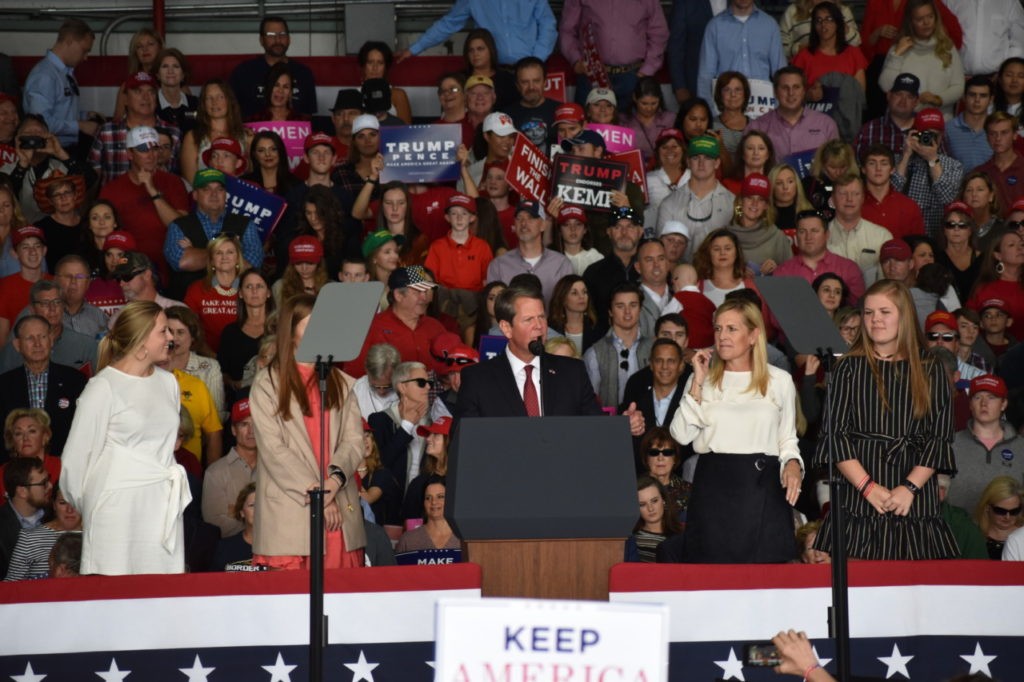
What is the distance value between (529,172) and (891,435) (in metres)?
5.11

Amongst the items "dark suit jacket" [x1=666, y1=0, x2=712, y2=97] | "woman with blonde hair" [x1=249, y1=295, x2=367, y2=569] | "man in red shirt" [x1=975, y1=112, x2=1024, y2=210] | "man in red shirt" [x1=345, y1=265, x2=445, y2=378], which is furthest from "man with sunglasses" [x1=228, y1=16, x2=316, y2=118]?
"woman with blonde hair" [x1=249, y1=295, x2=367, y2=569]

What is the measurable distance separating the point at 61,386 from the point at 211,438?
889mm

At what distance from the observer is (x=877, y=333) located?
19.3 ft

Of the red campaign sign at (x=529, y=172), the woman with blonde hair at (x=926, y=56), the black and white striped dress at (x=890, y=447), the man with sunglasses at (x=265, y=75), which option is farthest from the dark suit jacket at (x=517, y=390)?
the woman with blonde hair at (x=926, y=56)

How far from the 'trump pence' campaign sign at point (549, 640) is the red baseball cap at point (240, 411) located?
4.86 meters

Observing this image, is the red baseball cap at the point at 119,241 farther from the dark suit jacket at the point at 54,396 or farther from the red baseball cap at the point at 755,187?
the red baseball cap at the point at 755,187

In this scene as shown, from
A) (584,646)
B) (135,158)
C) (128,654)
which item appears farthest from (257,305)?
(584,646)

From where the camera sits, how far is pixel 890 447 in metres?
5.86

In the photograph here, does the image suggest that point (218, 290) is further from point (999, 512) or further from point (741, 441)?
point (999, 512)

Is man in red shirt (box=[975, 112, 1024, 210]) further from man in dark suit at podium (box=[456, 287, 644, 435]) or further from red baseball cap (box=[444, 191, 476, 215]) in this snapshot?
man in dark suit at podium (box=[456, 287, 644, 435])

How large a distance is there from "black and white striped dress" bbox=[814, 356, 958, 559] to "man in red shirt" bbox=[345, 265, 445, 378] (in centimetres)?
378

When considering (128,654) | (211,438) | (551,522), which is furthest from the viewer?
(211,438)

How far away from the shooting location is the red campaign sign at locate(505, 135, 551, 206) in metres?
10.5

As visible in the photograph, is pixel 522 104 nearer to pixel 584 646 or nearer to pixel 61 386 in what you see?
pixel 61 386
